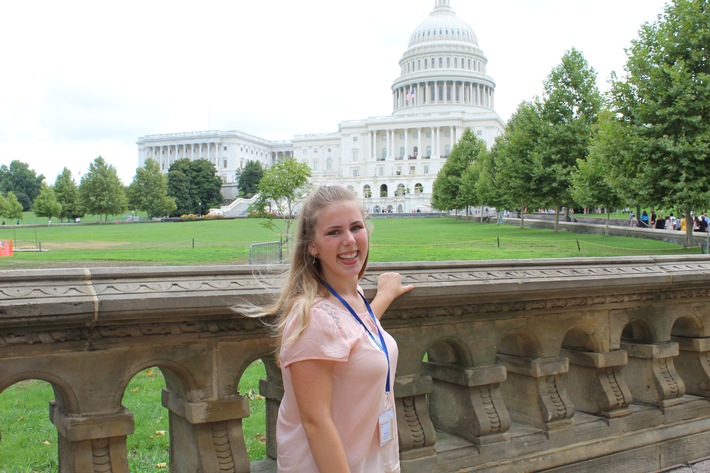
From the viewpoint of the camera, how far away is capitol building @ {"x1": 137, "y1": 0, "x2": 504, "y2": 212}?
144 m

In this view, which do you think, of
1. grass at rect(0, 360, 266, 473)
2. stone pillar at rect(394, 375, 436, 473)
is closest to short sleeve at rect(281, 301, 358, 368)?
stone pillar at rect(394, 375, 436, 473)

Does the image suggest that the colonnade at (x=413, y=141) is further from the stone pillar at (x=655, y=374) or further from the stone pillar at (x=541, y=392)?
the stone pillar at (x=541, y=392)

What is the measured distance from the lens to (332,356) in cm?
224

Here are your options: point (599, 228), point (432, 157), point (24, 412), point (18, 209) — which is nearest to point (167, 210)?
point (18, 209)

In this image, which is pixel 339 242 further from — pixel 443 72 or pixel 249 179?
pixel 443 72

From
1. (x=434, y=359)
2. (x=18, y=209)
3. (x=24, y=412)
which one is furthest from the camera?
(x=18, y=209)

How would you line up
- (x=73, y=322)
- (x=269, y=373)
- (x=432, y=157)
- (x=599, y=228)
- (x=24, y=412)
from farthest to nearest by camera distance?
1. (x=432, y=157)
2. (x=599, y=228)
3. (x=24, y=412)
4. (x=269, y=373)
5. (x=73, y=322)

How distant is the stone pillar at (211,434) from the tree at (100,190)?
9039 centimetres

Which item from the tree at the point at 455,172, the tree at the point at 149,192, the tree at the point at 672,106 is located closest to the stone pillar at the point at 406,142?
the tree at the point at 149,192

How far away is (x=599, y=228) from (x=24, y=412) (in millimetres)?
36397

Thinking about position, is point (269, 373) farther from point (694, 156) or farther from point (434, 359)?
point (694, 156)

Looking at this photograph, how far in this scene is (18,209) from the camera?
89938 millimetres

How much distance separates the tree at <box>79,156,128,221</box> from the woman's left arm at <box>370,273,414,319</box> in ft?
297

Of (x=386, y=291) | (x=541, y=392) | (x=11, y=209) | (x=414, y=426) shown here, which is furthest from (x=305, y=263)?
(x=11, y=209)
